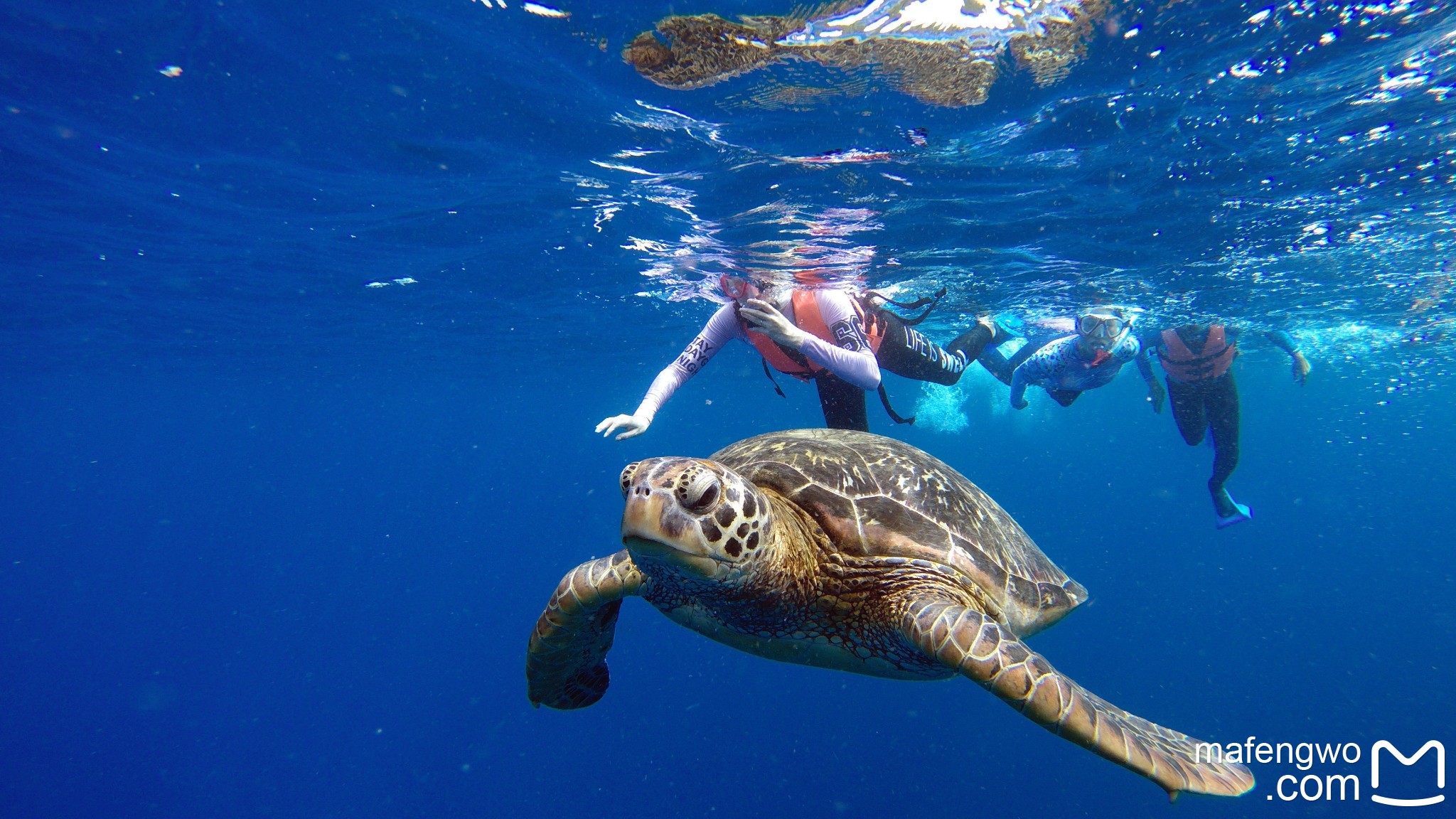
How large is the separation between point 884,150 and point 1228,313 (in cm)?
1559

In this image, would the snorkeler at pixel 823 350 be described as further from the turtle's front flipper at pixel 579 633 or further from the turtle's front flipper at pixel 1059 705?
the turtle's front flipper at pixel 1059 705

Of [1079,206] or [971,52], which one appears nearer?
[971,52]

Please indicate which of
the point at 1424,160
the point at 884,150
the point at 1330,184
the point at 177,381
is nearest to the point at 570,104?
the point at 884,150

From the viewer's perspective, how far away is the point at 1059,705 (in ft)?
8.36

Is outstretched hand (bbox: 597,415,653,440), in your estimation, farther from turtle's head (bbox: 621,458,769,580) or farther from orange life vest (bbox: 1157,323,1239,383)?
orange life vest (bbox: 1157,323,1239,383)

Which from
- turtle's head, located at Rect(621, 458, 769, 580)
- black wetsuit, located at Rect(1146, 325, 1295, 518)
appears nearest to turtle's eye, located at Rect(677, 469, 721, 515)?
turtle's head, located at Rect(621, 458, 769, 580)

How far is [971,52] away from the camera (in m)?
5.95

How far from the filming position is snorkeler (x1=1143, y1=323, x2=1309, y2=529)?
11039 millimetres

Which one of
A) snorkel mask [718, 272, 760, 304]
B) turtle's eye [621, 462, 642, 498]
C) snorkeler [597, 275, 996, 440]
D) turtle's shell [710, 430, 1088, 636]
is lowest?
turtle's shell [710, 430, 1088, 636]

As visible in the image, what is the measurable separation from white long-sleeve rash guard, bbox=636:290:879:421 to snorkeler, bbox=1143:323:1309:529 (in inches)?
368

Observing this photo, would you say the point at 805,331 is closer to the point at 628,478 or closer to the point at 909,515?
the point at 909,515

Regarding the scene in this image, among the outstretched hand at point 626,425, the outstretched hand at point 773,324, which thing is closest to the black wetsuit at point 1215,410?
the outstretched hand at point 773,324

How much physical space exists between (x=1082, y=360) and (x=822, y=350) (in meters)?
8.15

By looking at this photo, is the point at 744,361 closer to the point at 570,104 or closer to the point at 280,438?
the point at 570,104
